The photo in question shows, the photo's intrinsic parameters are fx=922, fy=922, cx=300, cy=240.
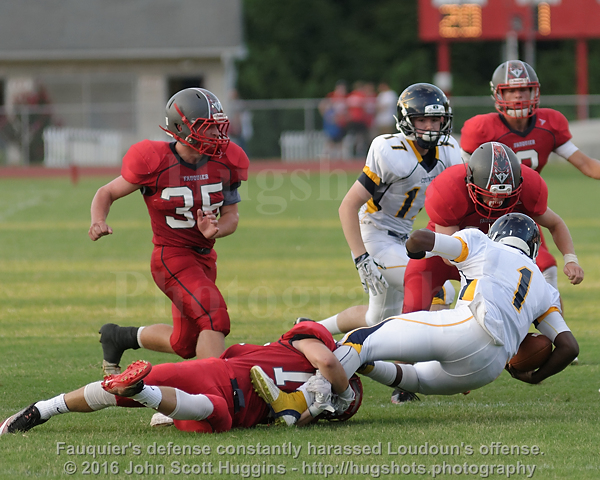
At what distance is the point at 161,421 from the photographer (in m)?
4.18

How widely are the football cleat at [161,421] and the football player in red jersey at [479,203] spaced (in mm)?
1484

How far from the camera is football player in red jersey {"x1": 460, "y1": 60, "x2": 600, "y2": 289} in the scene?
19.0ft

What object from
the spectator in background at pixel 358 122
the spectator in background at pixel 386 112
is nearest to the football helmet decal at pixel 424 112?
the spectator in background at pixel 386 112

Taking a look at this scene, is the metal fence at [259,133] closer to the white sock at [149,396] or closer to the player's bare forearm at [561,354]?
the player's bare forearm at [561,354]

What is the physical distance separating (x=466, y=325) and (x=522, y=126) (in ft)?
7.18

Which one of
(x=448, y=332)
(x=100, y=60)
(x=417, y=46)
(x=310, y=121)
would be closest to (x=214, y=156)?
(x=448, y=332)

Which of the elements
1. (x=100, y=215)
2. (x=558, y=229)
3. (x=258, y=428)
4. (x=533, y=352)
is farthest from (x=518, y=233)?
(x=100, y=215)

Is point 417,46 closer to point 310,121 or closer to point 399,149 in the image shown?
point 310,121

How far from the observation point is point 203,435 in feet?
13.0

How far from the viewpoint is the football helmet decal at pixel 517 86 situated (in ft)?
19.1

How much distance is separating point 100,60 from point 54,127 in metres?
4.45

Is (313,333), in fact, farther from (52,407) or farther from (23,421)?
(23,421)

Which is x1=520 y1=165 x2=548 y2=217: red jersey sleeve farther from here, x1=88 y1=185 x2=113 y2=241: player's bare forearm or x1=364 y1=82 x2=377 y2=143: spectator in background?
x1=364 y1=82 x2=377 y2=143: spectator in background

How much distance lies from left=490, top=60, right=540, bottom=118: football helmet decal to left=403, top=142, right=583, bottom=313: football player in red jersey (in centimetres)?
108
